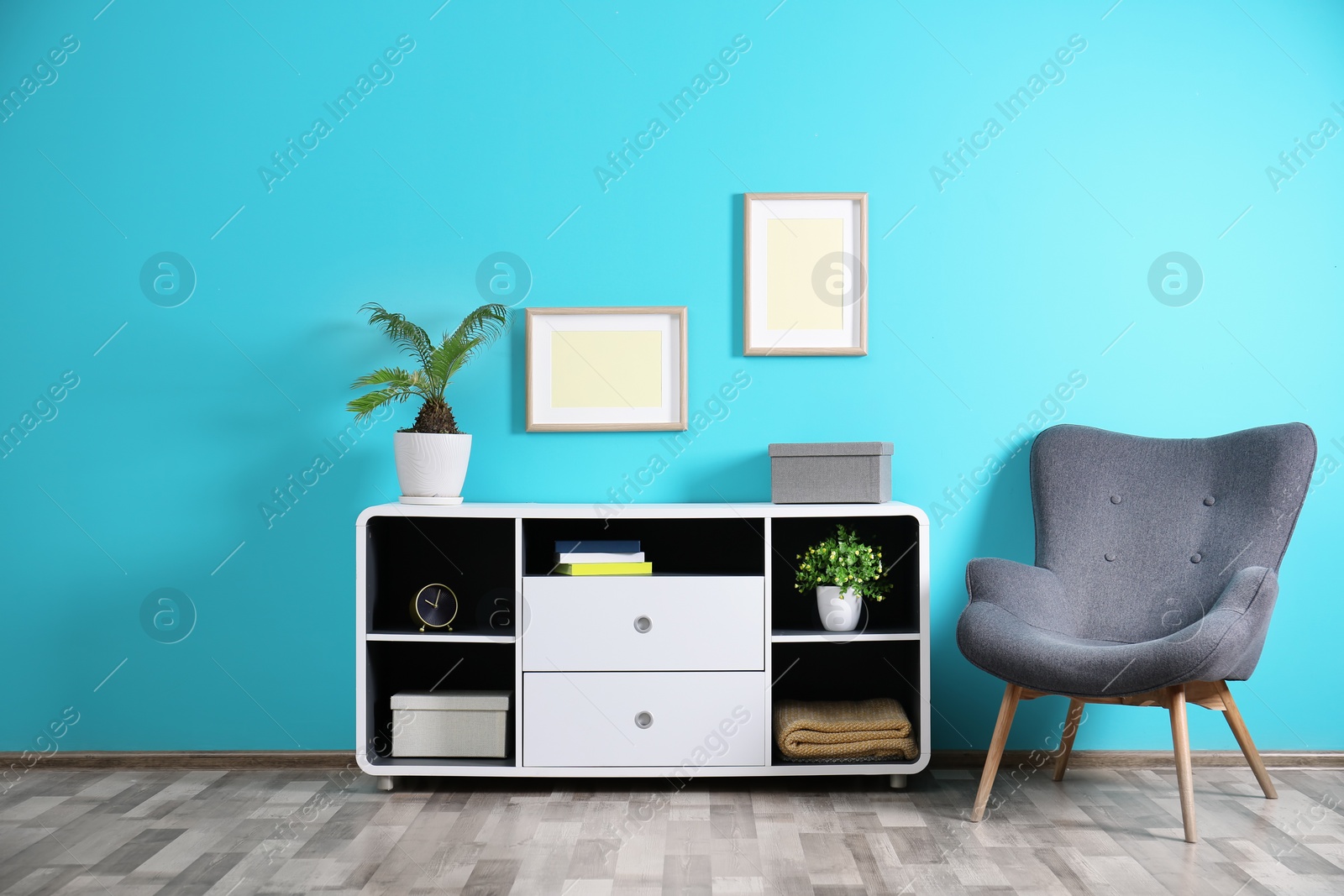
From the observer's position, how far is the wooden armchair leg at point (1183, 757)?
2102mm

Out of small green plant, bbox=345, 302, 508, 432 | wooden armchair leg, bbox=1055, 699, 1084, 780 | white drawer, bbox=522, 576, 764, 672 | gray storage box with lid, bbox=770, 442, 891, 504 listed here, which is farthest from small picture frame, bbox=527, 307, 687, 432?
wooden armchair leg, bbox=1055, 699, 1084, 780

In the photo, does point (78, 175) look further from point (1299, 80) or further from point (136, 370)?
point (1299, 80)

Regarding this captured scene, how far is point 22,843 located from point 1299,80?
3933 millimetres

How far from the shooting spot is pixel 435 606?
2576 mm

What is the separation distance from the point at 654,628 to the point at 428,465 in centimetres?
75

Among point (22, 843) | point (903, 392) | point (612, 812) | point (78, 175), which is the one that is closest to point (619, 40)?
point (903, 392)

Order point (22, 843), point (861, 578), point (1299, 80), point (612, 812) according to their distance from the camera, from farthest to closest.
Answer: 1. point (1299, 80)
2. point (861, 578)
3. point (612, 812)
4. point (22, 843)

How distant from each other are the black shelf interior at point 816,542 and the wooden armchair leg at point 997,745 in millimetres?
411

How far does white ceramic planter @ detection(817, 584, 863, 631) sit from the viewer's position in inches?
98.7

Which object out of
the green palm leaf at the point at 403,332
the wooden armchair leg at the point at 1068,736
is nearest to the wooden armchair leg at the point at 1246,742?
the wooden armchair leg at the point at 1068,736

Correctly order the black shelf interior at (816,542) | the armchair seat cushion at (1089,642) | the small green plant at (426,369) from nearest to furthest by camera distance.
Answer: the armchair seat cushion at (1089,642) → the small green plant at (426,369) → the black shelf interior at (816,542)

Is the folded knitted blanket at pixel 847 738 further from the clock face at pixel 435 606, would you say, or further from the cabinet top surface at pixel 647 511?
the clock face at pixel 435 606

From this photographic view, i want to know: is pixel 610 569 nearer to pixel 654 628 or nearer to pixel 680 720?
pixel 654 628

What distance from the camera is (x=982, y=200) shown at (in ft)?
9.08
